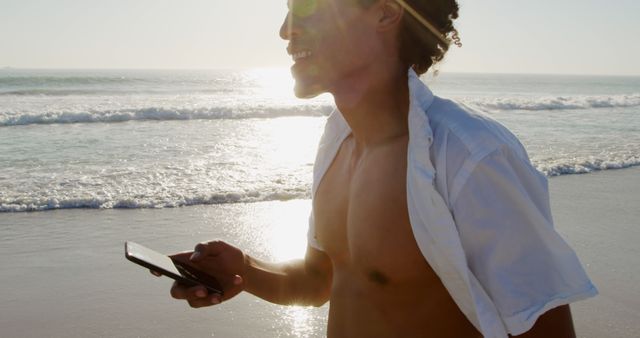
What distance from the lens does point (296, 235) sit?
6836 millimetres

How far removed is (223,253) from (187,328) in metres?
2.84

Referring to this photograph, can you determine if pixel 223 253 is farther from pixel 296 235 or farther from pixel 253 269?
pixel 296 235

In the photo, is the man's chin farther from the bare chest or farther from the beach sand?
the beach sand

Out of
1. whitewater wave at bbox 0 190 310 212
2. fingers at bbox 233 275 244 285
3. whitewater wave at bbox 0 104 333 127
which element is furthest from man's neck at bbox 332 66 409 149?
whitewater wave at bbox 0 104 333 127

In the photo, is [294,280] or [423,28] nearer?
[423,28]

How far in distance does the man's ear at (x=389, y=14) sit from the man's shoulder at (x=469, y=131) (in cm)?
34

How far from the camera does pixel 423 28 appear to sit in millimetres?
1738

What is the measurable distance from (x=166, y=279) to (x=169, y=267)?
3.91 meters

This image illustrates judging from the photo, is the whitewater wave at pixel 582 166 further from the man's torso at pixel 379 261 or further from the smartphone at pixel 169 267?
the smartphone at pixel 169 267

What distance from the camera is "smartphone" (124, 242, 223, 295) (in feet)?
5.49

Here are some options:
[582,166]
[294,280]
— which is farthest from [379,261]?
[582,166]

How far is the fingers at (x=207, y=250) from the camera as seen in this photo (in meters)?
1.96

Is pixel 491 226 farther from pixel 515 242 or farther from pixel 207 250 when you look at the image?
pixel 207 250

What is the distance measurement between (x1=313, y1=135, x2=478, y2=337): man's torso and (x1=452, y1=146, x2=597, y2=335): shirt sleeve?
0.28m
